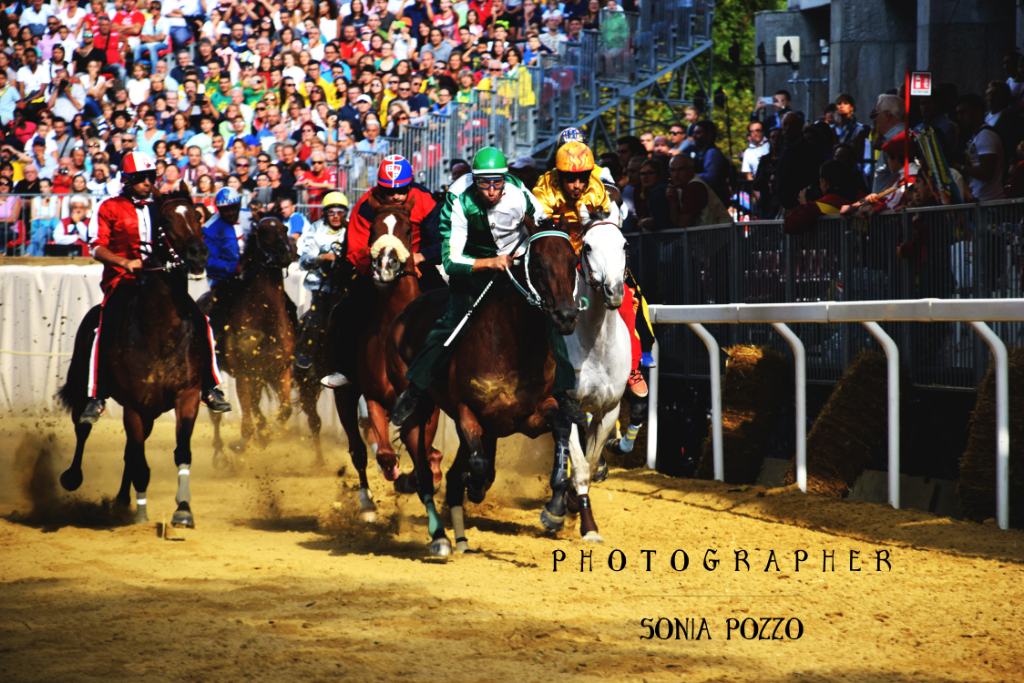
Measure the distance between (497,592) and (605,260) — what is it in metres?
1.95

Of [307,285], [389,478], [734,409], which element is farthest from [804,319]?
[307,285]

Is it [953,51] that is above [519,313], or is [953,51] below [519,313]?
above

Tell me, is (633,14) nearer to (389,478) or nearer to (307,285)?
(307,285)

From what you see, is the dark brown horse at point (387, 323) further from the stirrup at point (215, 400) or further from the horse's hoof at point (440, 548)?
the stirrup at point (215, 400)

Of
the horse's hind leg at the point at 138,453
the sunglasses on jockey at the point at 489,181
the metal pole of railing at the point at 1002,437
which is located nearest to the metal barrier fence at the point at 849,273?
the metal pole of railing at the point at 1002,437

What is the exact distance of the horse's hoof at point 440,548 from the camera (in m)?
6.80

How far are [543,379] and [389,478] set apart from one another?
83.5 inches

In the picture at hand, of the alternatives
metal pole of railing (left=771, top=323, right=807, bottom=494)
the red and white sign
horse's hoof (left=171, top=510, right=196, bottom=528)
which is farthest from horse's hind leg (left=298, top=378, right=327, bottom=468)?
the red and white sign

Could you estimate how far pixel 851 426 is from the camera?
8016 millimetres

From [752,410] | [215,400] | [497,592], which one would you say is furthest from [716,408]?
[215,400]

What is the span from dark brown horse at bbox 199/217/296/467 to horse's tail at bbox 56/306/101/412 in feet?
7.40

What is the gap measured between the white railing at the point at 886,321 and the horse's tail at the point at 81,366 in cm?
453

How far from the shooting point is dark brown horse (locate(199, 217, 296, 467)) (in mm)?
10930

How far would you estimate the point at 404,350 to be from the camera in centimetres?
742
